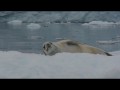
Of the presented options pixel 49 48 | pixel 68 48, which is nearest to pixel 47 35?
pixel 49 48

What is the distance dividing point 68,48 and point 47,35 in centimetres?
26

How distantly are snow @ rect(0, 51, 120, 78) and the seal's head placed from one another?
0.33 feet

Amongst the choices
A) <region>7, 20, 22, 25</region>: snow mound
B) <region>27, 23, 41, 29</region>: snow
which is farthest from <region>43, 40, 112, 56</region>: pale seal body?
<region>7, 20, 22, 25</region>: snow mound

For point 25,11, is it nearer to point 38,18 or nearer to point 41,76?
point 38,18

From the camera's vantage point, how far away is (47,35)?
4254mm

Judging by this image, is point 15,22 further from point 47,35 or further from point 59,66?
point 59,66

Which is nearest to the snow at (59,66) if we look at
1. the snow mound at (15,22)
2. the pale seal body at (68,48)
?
the pale seal body at (68,48)

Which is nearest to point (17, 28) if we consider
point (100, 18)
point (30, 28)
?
point (30, 28)

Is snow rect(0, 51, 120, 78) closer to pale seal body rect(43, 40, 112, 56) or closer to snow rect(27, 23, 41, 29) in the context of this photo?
pale seal body rect(43, 40, 112, 56)

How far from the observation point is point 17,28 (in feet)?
14.1

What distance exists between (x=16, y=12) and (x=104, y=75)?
3.53 ft

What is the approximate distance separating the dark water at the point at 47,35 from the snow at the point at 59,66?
10cm

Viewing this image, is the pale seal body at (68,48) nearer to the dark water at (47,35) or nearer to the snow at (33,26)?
the dark water at (47,35)

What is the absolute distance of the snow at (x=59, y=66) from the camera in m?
4.10
